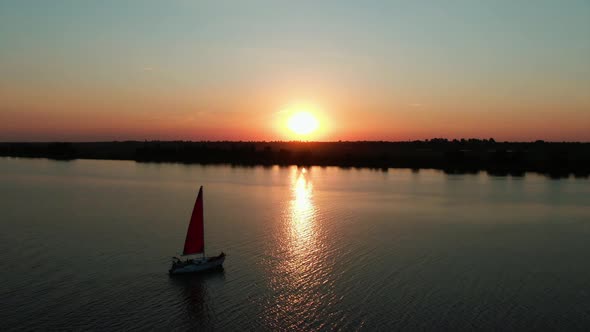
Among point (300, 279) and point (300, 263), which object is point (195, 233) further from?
point (300, 279)

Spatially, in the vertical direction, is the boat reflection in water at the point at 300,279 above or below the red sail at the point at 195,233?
below

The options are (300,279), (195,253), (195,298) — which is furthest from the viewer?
(195,253)

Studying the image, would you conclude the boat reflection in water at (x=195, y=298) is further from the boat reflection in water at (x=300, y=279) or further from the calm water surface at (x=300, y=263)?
the boat reflection in water at (x=300, y=279)

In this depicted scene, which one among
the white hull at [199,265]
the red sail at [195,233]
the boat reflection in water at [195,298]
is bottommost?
the boat reflection in water at [195,298]

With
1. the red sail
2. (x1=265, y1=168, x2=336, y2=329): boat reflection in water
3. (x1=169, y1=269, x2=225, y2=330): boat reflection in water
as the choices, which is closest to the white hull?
(x1=169, y1=269, x2=225, y2=330): boat reflection in water

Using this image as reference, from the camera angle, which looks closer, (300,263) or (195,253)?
(195,253)

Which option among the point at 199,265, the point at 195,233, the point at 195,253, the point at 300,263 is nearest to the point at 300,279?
the point at 300,263

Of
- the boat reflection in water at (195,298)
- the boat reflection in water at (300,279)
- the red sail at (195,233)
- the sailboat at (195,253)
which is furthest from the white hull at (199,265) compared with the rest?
the boat reflection in water at (300,279)
